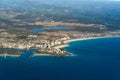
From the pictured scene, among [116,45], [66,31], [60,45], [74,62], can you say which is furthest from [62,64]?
[66,31]

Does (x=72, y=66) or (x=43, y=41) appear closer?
(x=72, y=66)

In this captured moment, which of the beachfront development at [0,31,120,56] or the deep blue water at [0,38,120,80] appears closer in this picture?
the deep blue water at [0,38,120,80]

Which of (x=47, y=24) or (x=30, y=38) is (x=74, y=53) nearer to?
(x=30, y=38)

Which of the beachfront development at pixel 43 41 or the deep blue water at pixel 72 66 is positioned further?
the beachfront development at pixel 43 41
